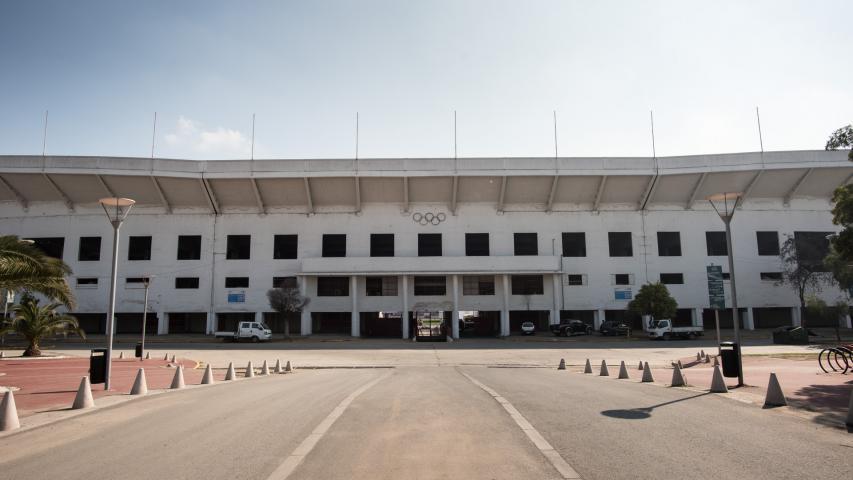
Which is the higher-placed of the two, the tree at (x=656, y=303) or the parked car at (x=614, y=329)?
the tree at (x=656, y=303)

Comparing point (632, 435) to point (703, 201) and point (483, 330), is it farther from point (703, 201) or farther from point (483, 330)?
point (703, 201)

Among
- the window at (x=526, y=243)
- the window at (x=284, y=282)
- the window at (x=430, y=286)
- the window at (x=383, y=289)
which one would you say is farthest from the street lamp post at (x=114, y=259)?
the window at (x=526, y=243)

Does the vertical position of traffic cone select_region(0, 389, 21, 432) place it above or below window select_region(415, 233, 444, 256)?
below

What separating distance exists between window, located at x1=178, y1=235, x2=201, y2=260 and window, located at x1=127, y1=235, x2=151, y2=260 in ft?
10.1

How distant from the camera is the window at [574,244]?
49656mm

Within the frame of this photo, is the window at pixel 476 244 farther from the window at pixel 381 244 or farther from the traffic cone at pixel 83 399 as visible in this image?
the traffic cone at pixel 83 399

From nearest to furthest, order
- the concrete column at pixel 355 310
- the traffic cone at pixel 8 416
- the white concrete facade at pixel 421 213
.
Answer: the traffic cone at pixel 8 416, the concrete column at pixel 355 310, the white concrete facade at pixel 421 213

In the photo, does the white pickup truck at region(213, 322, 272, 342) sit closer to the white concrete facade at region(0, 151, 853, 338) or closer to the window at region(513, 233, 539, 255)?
the white concrete facade at region(0, 151, 853, 338)

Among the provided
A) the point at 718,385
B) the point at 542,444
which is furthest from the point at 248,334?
the point at 542,444

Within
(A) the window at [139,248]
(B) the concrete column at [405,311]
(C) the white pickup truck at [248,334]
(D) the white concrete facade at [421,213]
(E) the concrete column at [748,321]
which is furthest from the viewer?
(A) the window at [139,248]

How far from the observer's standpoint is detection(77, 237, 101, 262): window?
49.5 meters

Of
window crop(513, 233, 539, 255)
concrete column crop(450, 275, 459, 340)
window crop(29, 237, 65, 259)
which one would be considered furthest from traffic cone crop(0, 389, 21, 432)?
window crop(29, 237, 65, 259)

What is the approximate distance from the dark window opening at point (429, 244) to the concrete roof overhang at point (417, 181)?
3350 mm

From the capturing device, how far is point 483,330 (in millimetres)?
50375
